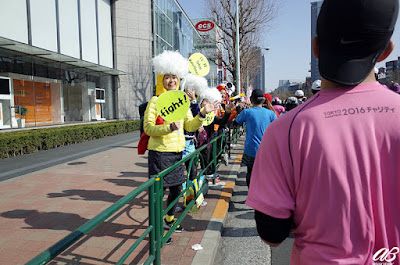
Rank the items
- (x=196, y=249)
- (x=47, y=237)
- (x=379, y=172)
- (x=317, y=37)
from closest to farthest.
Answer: (x=379, y=172) < (x=317, y=37) < (x=196, y=249) < (x=47, y=237)

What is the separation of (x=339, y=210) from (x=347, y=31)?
0.60 meters

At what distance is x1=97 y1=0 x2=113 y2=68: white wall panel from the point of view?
20719 mm

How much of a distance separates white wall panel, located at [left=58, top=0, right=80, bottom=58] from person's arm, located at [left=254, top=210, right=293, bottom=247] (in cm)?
1748

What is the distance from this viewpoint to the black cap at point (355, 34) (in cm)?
97

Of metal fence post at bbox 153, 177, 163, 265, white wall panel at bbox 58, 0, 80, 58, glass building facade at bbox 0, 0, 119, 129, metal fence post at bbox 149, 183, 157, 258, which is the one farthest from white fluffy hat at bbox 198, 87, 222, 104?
white wall panel at bbox 58, 0, 80, 58

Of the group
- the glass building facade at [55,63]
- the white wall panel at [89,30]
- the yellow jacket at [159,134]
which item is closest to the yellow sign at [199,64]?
the yellow jacket at [159,134]

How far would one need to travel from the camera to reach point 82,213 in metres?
4.36

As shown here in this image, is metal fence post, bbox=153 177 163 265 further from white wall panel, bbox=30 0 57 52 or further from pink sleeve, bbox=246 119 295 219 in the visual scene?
white wall panel, bbox=30 0 57 52

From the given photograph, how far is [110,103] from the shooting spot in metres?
23.0

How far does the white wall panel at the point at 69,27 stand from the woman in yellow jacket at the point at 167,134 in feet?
48.9

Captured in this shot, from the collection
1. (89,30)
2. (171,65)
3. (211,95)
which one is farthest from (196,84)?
(89,30)

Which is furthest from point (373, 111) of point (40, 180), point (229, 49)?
point (229, 49)

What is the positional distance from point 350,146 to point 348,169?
8 cm

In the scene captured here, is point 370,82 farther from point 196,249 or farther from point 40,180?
point 40,180
